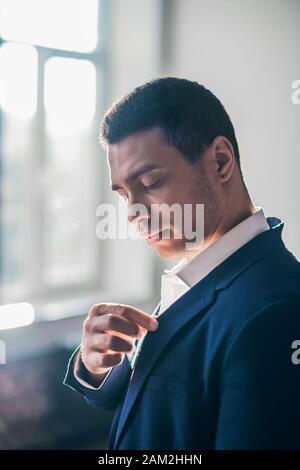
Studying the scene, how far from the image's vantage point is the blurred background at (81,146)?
1909mm

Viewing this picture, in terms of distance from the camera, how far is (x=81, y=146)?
232cm

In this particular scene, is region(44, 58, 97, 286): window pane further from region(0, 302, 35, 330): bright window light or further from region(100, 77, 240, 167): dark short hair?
region(100, 77, 240, 167): dark short hair

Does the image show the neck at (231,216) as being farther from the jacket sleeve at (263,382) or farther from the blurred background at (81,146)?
the blurred background at (81,146)

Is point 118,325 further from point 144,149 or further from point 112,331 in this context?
point 144,149

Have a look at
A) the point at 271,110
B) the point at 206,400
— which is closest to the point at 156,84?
the point at 206,400

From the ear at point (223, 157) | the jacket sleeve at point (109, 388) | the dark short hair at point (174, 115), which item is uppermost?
the dark short hair at point (174, 115)

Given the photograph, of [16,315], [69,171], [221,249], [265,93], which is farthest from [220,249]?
[69,171]

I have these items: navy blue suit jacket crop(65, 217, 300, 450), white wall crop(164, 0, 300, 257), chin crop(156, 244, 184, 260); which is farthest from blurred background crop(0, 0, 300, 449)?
navy blue suit jacket crop(65, 217, 300, 450)

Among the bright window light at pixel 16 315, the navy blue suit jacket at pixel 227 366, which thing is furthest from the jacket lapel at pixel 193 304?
the bright window light at pixel 16 315

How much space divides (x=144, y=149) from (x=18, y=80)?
1.45 meters

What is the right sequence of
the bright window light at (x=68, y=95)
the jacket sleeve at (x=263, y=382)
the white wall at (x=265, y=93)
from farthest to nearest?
the bright window light at (x=68, y=95), the white wall at (x=265, y=93), the jacket sleeve at (x=263, y=382)

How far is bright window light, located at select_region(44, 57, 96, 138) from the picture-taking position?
85.0 inches

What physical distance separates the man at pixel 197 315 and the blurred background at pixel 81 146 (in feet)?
3.67
